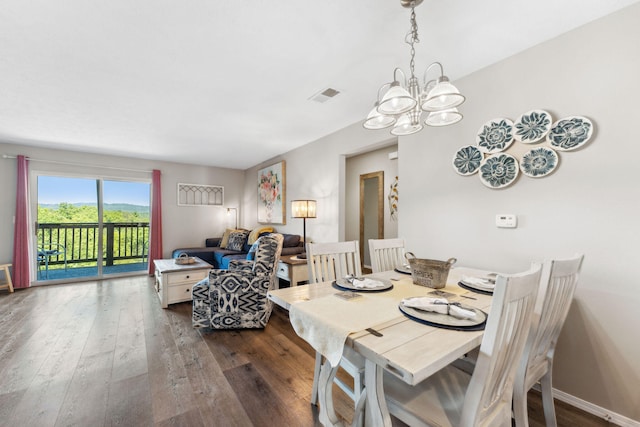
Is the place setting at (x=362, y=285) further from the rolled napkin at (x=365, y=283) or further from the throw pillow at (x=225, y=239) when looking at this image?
the throw pillow at (x=225, y=239)

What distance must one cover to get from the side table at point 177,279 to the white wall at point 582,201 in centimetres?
317

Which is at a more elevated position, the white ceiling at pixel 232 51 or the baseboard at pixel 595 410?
the white ceiling at pixel 232 51

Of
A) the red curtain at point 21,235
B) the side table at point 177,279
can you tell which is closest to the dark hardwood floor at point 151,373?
the side table at point 177,279

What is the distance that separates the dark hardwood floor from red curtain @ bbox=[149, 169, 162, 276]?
207 cm

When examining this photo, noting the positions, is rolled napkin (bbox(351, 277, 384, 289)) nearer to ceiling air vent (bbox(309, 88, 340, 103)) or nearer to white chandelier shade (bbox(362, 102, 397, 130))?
white chandelier shade (bbox(362, 102, 397, 130))

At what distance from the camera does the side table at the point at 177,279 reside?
340 centimetres

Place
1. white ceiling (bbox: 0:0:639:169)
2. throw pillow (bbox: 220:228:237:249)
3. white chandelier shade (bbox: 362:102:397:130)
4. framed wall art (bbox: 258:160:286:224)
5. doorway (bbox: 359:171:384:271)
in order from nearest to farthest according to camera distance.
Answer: white ceiling (bbox: 0:0:639:169) → white chandelier shade (bbox: 362:102:397:130) → framed wall art (bbox: 258:160:286:224) → doorway (bbox: 359:171:384:271) → throw pillow (bbox: 220:228:237:249)

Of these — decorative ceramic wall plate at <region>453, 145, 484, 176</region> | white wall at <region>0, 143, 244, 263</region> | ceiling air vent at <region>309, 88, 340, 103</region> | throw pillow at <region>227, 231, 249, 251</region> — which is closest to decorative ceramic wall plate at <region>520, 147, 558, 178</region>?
decorative ceramic wall plate at <region>453, 145, 484, 176</region>

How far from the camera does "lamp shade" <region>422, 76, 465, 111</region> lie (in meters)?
1.36

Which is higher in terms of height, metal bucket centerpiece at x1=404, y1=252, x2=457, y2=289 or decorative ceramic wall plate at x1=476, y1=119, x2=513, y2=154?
decorative ceramic wall plate at x1=476, y1=119, x2=513, y2=154

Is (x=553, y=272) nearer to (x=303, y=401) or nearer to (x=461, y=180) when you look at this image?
(x=461, y=180)

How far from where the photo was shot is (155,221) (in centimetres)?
532

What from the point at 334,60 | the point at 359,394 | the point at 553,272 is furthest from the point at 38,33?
the point at 553,272

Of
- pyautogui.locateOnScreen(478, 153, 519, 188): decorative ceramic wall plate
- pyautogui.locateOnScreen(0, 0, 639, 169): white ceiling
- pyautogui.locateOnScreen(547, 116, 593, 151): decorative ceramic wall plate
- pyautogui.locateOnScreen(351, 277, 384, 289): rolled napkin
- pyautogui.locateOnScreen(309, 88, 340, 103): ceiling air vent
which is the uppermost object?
pyautogui.locateOnScreen(0, 0, 639, 169): white ceiling
